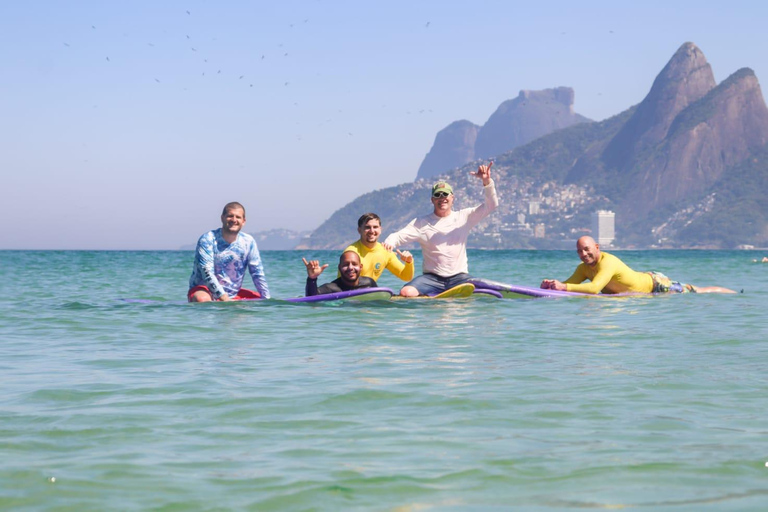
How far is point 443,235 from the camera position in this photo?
13.0m

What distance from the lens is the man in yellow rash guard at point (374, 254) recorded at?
40.6ft

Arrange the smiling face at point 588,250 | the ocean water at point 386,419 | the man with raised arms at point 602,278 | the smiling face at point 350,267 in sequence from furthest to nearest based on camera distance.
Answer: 1. the man with raised arms at point 602,278
2. the smiling face at point 588,250
3. the smiling face at point 350,267
4. the ocean water at point 386,419

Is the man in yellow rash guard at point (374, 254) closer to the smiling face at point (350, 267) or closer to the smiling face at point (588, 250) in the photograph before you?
the smiling face at point (350, 267)

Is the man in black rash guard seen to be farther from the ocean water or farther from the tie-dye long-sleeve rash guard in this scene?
the ocean water

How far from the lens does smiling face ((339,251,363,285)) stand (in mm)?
12616

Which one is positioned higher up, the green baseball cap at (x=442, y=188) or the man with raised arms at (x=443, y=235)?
the green baseball cap at (x=442, y=188)

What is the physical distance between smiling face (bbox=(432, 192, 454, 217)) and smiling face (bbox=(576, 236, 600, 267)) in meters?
2.02

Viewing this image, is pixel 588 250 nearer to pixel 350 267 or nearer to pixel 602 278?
pixel 602 278

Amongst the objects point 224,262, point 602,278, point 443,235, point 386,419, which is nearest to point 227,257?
point 224,262

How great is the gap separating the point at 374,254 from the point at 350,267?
39cm

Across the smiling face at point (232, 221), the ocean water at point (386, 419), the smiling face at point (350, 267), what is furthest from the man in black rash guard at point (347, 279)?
the ocean water at point (386, 419)

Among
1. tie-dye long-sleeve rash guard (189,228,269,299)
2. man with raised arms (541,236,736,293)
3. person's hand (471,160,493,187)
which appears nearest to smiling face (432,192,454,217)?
person's hand (471,160,493,187)

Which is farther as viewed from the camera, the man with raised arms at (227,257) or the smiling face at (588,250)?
the smiling face at (588,250)

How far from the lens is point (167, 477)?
4.15 metres
